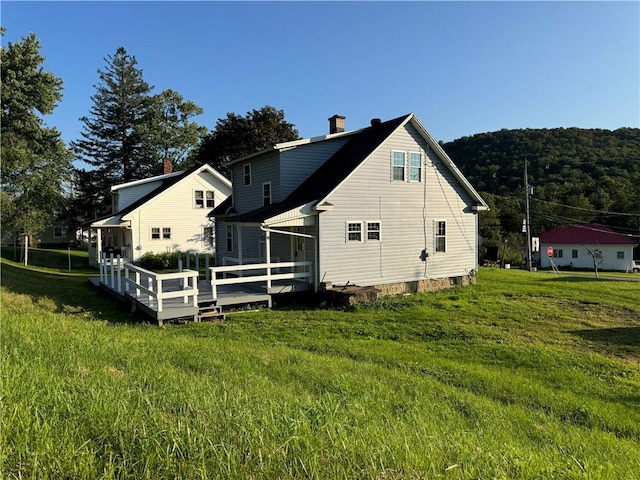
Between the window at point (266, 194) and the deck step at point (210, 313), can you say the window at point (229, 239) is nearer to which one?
the window at point (266, 194)

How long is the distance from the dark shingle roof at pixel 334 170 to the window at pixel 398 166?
98 cm

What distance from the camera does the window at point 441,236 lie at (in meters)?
18.3

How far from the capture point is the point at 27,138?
28.8 meters

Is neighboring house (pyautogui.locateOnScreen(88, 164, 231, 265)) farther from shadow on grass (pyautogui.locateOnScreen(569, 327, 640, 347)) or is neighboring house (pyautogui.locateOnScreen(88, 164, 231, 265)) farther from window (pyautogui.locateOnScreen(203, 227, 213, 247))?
shadow on grass (pyautogui.locateOnScreen(569, 327, 640, 347))

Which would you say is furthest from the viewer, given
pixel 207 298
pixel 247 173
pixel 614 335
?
pixel 247 173

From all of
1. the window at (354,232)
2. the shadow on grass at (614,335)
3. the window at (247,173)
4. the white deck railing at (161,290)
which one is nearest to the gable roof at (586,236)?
the shadow on grass at (614,335)

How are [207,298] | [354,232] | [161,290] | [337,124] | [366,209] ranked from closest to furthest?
1. [161,290]
2. [207,298]
3. [354,232]
4. [366,209]
5. [337,124]

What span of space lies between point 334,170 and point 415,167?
138 inches

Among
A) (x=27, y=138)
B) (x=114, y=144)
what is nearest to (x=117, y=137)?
(x=114, y=144)

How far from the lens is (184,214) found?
30422mm

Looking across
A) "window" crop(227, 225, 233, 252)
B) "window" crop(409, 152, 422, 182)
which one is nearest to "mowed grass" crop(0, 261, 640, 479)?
"window" crop(409, 152, 422, 182)

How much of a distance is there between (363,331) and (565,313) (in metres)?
7.28

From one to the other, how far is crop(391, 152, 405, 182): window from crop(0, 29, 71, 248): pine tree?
22755mm

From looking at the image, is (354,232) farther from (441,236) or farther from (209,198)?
(209,198)
